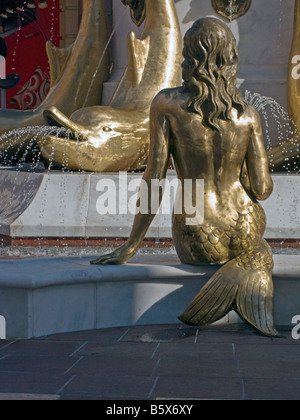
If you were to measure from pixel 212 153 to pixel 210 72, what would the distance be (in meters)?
0.43

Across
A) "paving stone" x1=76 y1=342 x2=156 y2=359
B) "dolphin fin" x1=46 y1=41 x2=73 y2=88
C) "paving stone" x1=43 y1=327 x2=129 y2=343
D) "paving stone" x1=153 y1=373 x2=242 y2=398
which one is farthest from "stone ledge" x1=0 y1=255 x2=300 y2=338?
"dolphin fin" x1=46 y1=41 x2=73 y2=88

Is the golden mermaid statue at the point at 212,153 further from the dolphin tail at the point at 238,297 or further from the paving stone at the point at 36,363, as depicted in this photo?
the paving stone at the point at 36,363

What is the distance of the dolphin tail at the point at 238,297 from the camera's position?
4.36 m

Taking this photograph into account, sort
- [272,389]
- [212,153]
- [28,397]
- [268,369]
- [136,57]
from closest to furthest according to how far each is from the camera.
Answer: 1. [28,397]
2. [272,389]
3. [268,369]
4. [212,153]
5. [136,57]

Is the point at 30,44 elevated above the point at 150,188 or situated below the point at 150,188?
above

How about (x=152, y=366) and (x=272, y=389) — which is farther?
(x=152, y=366)

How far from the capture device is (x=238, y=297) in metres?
4.36

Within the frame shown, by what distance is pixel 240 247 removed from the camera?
461 centimetres

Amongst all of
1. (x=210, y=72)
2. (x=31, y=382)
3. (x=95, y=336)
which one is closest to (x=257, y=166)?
(x=210, y=72)

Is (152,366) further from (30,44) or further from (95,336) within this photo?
(30,44)

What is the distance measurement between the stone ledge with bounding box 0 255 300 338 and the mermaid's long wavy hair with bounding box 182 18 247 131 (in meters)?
0.85

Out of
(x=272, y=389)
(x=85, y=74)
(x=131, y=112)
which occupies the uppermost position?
(x=85, y=74)

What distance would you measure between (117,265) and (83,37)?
473 cm
